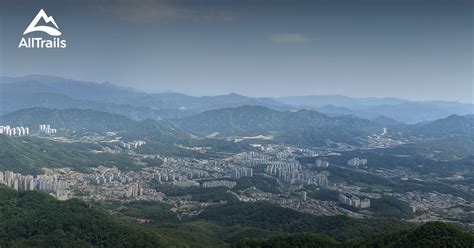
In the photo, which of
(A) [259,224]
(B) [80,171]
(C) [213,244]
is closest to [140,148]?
(B) [80,171]

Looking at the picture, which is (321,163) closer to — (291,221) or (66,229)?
(291,221)

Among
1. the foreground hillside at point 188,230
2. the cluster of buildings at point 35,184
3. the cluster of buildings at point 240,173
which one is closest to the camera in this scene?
the foreground hillside at point 188,230

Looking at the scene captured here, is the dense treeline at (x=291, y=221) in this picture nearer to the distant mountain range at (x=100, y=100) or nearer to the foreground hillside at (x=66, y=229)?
the foreground hillside at (x=66, y=229)

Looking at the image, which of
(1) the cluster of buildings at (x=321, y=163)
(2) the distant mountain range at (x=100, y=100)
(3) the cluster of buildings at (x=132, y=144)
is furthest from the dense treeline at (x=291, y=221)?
(2) the distant mountain range at (x=100, y=100)

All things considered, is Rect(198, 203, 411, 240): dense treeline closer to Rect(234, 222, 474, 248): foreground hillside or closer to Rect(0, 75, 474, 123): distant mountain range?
Rect(234, 222, 474, 248): foreground hillside

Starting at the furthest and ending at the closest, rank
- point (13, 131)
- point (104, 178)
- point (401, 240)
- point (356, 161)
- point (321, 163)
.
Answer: point (13, 131), point (356, 161), point (321, 163), point (104, 178), point (401, 240)

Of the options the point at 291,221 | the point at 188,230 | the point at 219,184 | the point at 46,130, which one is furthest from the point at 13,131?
the point at 291,221

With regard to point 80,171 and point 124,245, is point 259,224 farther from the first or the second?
point 80,171
